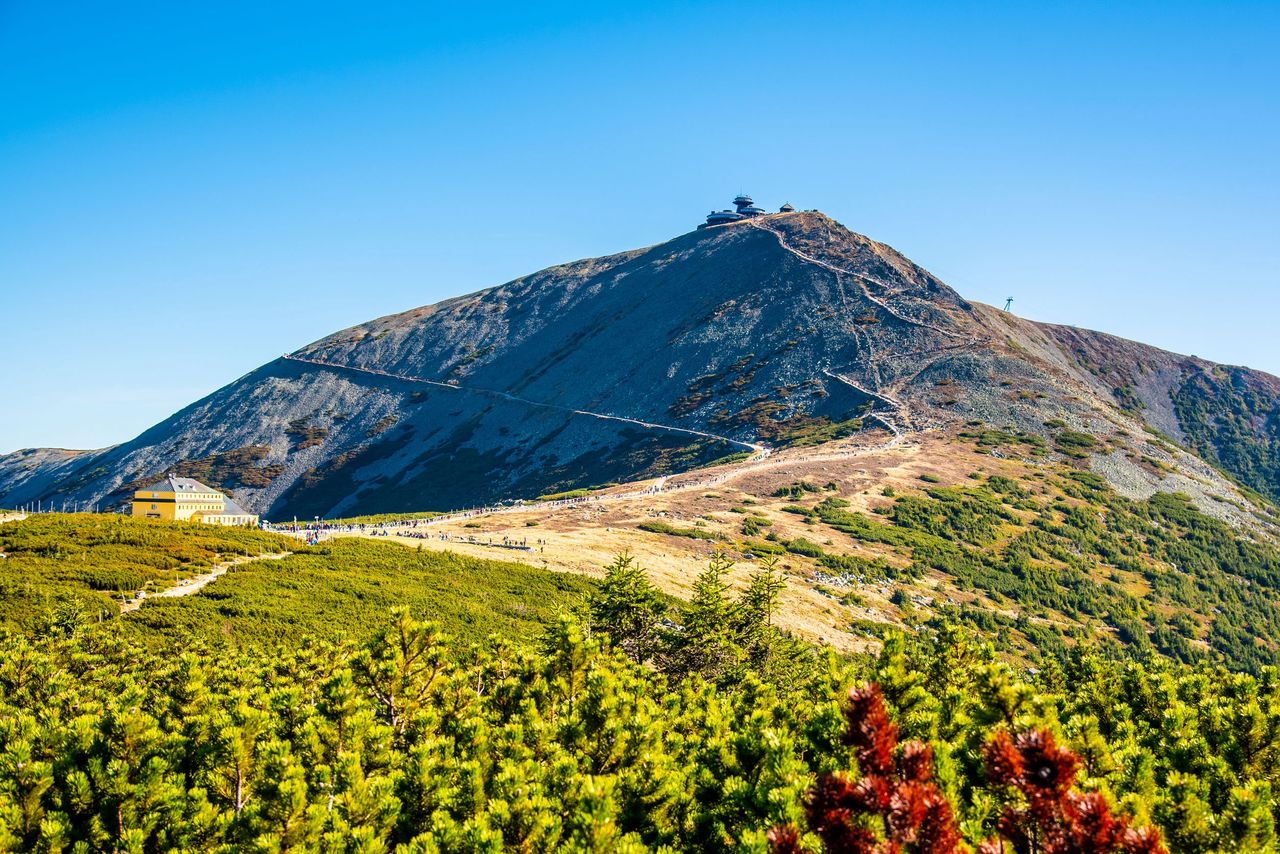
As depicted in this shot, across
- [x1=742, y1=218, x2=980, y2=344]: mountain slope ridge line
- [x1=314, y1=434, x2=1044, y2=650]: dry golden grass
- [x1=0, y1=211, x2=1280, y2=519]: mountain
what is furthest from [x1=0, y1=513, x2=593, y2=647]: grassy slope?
[x1=742, y1=218, x2=980, y2=344]: mountain slope ridge line

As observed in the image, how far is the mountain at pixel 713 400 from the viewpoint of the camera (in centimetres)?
11175

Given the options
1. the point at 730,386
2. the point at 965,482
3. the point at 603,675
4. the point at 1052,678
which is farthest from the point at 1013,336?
the point at 603,675

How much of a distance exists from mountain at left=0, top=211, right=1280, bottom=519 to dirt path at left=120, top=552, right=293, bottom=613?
66.4 meters

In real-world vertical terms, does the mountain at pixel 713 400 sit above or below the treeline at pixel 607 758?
above

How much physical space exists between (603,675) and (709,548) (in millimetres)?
46592

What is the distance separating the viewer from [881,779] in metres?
6.07

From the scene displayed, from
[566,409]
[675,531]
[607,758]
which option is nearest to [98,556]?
[675,531]

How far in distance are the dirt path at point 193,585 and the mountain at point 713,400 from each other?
66382mm

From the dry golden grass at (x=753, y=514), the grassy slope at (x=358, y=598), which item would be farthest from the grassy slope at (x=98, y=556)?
the dry golden grass at (x=753, y=514)

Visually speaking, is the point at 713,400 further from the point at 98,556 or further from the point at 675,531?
the point at 98,556

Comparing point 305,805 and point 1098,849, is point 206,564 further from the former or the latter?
point 1098,849

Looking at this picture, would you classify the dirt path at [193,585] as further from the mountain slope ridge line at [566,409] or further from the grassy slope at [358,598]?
the mountain slope ridge line at [566,409]

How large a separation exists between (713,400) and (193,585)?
101m

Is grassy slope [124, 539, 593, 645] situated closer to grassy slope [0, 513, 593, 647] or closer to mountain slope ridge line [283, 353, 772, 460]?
grassy slope [0, 513, 593, 647]
